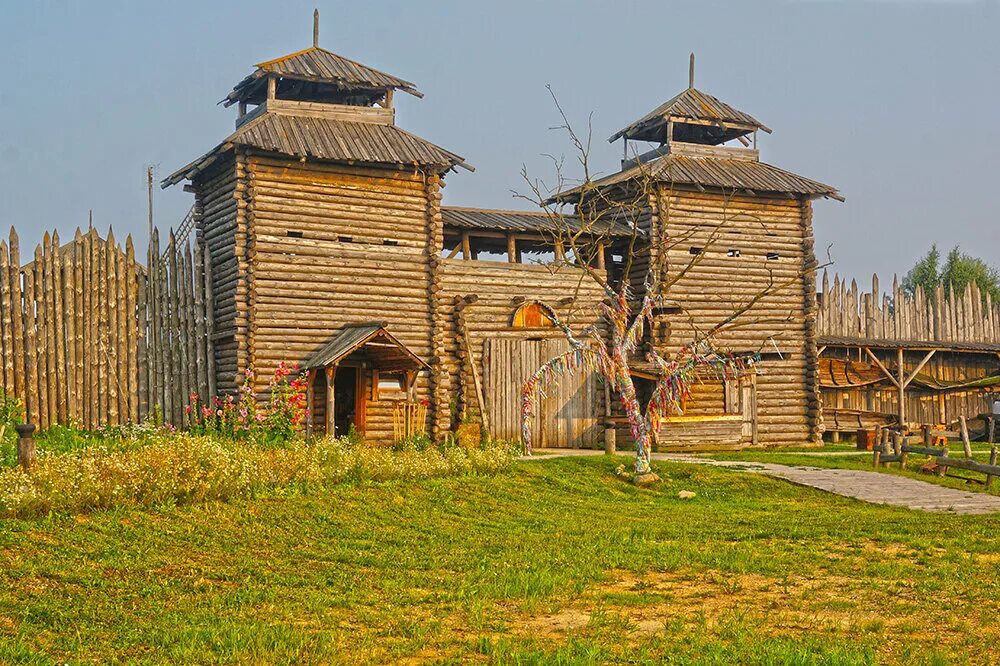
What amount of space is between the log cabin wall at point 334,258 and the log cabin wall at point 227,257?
0.22 metres

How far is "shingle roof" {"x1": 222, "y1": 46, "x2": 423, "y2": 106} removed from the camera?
26.2 m

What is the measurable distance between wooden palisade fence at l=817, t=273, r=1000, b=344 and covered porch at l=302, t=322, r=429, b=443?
1412 cm

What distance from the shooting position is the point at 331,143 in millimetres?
25172

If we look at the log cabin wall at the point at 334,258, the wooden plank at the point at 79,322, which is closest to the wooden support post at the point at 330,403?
the log cabin wall at the point at 334,258

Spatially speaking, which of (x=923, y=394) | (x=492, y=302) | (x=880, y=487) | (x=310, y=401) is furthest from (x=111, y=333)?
(x=923, y=394)

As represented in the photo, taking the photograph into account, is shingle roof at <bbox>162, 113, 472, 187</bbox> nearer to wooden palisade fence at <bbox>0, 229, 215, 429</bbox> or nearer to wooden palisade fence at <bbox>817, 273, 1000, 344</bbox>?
wooden palisade fence at <bbox>0, 229, 215, 429</bbox>

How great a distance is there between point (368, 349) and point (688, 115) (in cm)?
1265

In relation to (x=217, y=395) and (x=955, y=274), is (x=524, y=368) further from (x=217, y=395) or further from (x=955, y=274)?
(x=955, y=274)

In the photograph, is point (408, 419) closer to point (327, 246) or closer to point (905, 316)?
point (327, 246)

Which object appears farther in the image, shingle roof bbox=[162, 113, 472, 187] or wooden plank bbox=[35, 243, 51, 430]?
shingle roof bbox=[162, 113, 472, 187]

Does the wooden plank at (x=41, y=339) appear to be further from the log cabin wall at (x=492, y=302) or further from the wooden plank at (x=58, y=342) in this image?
the log cabin wall at (x=492, y=302)

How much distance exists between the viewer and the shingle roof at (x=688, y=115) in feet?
104

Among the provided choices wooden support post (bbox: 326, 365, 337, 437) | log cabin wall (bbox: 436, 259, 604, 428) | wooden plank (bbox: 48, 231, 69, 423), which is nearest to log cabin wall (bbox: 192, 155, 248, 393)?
wooden support post (bbox: 326, 365, 337, 437)

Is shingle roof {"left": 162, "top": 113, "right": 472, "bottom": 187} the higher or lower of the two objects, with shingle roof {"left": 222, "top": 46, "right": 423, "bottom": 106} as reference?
lower
